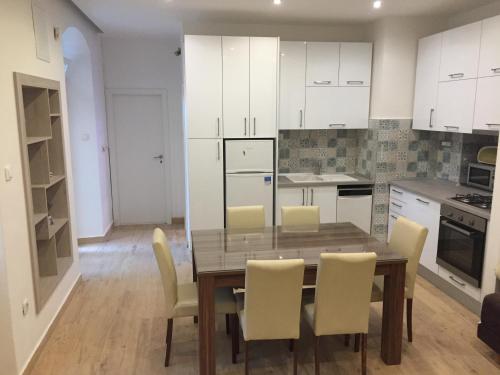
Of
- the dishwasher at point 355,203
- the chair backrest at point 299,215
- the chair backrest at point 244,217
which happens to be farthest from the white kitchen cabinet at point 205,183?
the dishwasher at point 355,203

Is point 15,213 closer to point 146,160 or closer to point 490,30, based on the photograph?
point 146,160

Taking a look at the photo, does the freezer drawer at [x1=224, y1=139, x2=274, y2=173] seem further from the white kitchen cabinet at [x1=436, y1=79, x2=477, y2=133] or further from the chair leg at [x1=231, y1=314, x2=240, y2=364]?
the chair leg at [x1=231, y1=314, x2=240, y2=364]

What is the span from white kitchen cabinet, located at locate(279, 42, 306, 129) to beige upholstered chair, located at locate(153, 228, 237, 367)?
2.48 metres

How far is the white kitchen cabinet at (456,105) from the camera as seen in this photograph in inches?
147

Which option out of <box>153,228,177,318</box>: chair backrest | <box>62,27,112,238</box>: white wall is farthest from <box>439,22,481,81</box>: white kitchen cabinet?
<box>62,27,112,238</box>: white wall

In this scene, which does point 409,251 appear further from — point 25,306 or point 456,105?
point 25,306

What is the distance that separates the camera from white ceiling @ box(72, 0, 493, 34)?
3.87 m

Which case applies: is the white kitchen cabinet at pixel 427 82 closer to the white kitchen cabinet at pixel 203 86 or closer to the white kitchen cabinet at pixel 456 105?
the white kitchen cabinet at pixel 456 105

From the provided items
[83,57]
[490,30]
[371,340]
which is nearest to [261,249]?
[371,340]

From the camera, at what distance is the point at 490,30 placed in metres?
3.48

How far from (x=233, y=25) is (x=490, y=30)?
2.56m

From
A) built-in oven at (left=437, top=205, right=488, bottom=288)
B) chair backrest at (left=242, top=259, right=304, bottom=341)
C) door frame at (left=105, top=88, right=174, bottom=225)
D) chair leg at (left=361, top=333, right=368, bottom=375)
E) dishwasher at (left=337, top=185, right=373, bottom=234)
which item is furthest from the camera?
door frame at (left=105, top=88, right=174, bottom=225)

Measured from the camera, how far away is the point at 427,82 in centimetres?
437

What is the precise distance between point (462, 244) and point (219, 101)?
8.92ft
